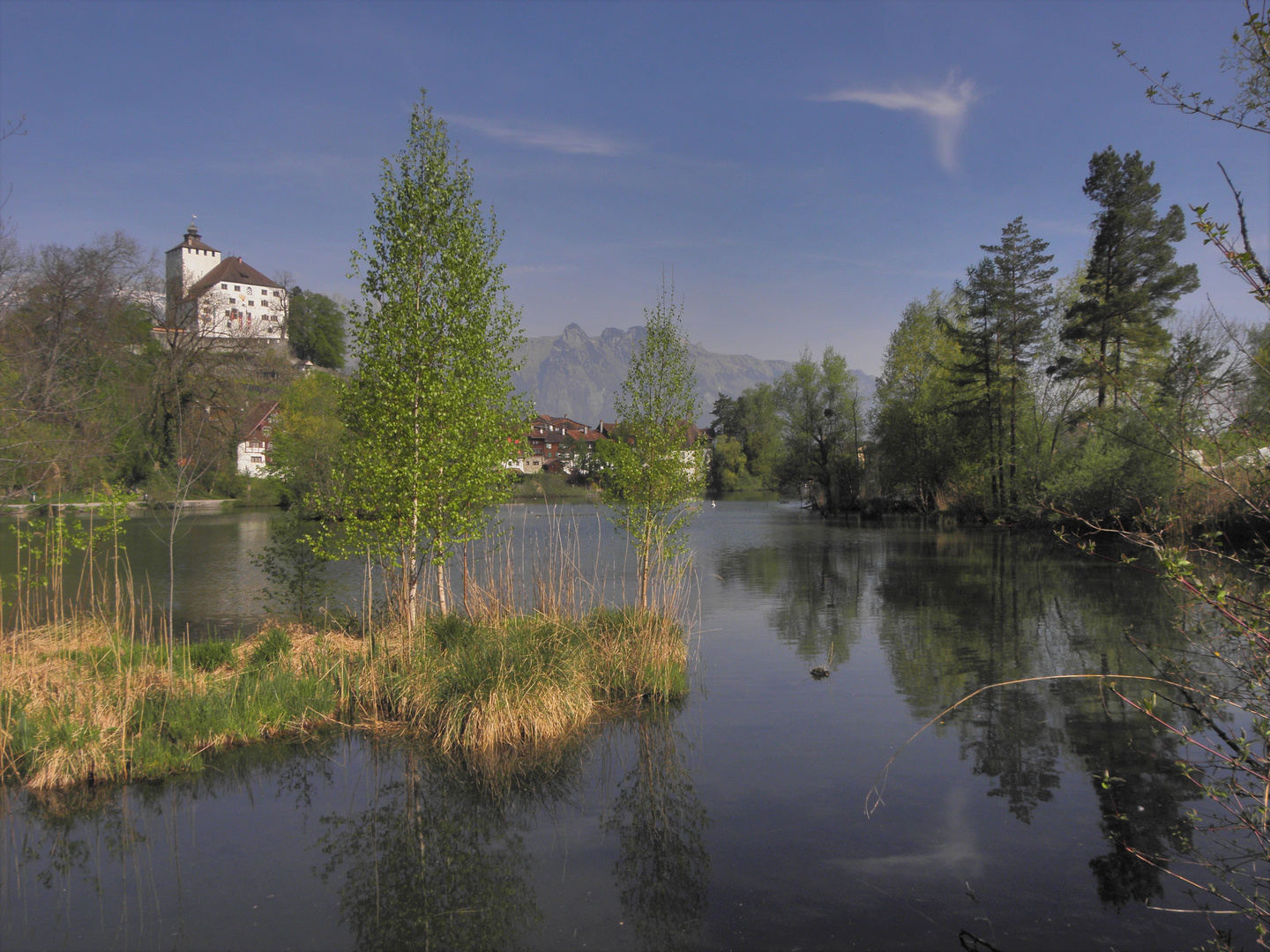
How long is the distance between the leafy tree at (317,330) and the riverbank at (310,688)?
83846 millimetres

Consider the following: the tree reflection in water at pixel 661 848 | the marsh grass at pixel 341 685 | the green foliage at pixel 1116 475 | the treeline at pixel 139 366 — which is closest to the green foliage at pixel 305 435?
the treeline at pixel 139 366

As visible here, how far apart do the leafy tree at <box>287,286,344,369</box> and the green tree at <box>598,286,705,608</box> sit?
82.3 meters

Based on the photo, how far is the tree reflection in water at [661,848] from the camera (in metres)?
5.04

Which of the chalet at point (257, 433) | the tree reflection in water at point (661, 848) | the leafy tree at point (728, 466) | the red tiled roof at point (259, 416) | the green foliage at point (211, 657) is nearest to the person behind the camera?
the tree reflection in water at point (661, 848)

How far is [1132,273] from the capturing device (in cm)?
3164

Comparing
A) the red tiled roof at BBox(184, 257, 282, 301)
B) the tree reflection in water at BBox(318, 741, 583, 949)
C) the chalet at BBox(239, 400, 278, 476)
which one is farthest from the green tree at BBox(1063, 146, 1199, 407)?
the red tiled roof at BBox(184, 257, 282, 301)

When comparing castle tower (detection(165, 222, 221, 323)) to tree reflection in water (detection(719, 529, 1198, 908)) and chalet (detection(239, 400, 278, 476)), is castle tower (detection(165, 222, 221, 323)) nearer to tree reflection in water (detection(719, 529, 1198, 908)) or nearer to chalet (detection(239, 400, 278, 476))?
chalet (detection(239, 400, 278, 476))

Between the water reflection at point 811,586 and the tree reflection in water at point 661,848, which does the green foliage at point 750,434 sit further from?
the tree reflection in water at point 661,848

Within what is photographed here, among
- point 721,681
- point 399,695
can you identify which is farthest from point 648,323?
point 399,695

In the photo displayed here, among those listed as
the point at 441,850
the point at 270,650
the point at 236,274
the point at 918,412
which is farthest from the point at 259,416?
the point at 441,850

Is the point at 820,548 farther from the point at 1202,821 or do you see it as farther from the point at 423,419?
the point at 1202,821

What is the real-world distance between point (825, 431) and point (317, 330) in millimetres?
62003

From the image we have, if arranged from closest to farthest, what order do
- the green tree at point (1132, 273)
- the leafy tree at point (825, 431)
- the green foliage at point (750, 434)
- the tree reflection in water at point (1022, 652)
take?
the tree reflection in water at point (1022, 652), the green tree at point (1132, 273), the leafy tree at point (825, 431), the green foliage at point (750, 434)

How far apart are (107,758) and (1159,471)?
29956 millimetres
